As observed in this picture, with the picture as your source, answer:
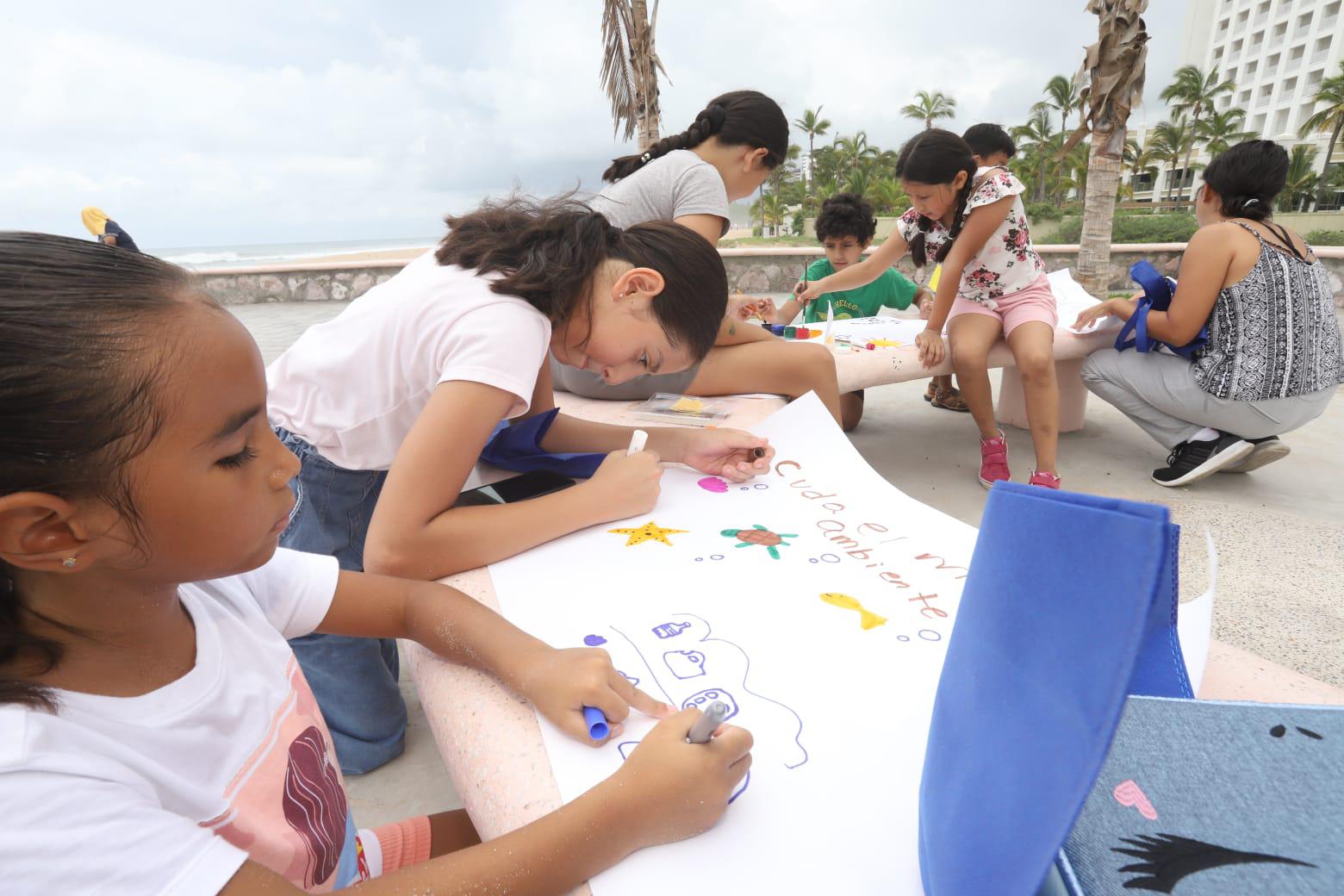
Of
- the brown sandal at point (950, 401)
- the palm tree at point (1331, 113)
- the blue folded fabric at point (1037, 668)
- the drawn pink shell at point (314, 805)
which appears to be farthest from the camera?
the palm tree at point (1331, 113)

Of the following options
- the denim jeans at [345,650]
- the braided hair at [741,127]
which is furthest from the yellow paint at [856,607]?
the braided hair at [741,127]

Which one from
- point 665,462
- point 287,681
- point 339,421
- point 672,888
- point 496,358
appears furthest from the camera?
point 665,462

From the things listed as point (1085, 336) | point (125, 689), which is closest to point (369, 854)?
point (125, 689)

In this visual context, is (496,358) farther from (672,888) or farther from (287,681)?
(672,888)

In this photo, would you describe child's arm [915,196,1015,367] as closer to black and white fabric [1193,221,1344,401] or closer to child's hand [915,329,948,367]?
child's hand [915,329,948,367]

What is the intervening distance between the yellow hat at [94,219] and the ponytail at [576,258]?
2.29 metres

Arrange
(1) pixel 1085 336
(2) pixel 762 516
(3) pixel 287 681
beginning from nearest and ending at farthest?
(3) pixel 287 681
(2) pixel 762 516
(1) pixel 1085 336

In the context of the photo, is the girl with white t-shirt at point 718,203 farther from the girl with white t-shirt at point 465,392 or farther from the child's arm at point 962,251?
the child's arm at point 962,251

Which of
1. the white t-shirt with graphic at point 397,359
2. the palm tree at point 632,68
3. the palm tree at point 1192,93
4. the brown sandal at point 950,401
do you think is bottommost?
the brown sandal at point 950,401

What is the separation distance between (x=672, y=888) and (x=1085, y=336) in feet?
8.94

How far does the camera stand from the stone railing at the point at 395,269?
6.98 metres

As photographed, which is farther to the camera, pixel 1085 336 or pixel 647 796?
pixel 1085 336

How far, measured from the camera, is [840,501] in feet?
3.53

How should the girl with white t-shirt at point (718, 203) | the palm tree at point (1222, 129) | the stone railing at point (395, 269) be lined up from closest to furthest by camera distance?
the girl with white t-shirt at point (718, 203)
the stone railing at point (395, 269)
the palm tree at point (1222, 129)
